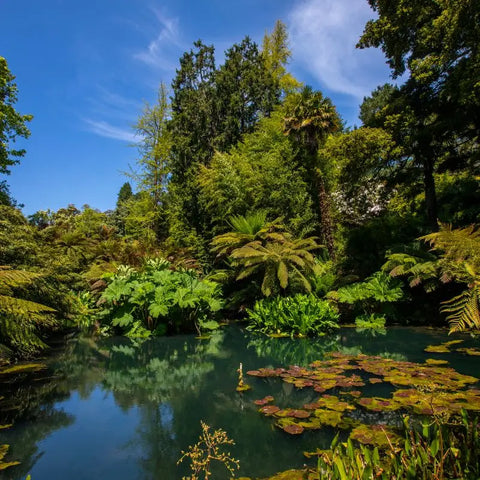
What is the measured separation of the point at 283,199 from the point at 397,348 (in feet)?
21.5

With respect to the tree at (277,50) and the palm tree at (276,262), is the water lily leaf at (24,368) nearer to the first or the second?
the palm tree at (276,262)

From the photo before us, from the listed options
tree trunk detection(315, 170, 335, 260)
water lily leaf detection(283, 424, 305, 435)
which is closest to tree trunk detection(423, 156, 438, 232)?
tree trunk detection(315, 170, 335, 260)

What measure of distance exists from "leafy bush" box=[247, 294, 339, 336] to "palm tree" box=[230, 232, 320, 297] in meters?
0.39

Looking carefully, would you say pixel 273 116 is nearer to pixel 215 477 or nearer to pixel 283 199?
pixel 283 199

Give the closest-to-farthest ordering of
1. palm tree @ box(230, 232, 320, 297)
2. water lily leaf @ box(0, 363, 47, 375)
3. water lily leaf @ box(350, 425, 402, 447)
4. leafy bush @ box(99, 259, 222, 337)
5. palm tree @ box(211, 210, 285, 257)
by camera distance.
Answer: water lily leaf @ box(350, 425, 402, 447) → water lily leaf @ box(0, 363, 47, 375) → leafy bush @ box(99, 259, 222, 337) → palm tree @ box(230, 232, 320, 297) → palm tree @ box(211, 210, 285, 257)

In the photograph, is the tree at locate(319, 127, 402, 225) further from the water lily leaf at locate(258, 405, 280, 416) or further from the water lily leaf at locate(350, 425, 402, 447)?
the water lily leaf at locate(350, 425, 402, 447)

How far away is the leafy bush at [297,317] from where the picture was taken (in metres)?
6.27

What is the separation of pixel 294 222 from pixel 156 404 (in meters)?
7.99

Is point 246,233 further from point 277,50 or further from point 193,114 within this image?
point 277,50

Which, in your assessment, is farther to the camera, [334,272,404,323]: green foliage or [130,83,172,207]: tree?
[130,83,172,207]: tree

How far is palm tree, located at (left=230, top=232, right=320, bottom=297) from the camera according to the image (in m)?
7.12

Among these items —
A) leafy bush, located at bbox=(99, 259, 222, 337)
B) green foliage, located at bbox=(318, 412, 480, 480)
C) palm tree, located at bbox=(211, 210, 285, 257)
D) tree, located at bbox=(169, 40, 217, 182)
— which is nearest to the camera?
green foliage, located at bbox=(318, 412, 480, 480)

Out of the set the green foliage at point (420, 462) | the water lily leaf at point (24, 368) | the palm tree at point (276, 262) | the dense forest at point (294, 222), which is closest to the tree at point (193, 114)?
the dense forest at point (294, 222)

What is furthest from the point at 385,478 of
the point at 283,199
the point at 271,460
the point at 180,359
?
the point at 283,199
